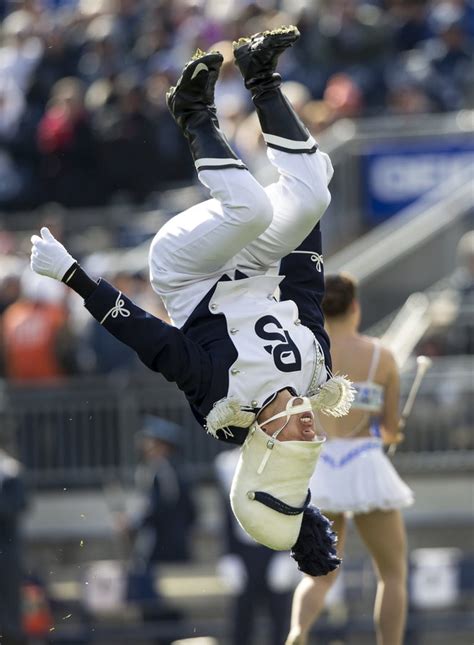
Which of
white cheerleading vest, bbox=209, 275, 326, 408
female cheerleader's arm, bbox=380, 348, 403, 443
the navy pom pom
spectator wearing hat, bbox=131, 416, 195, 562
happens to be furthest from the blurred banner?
the navy pom pom

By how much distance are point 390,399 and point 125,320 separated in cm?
189

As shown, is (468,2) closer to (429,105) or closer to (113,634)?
(429,105)

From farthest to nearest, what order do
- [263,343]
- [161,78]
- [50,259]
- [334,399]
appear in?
[161,78] → [334,399] → [263,343] → [50,259]

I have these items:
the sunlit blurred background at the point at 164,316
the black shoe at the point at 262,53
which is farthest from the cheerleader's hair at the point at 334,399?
the sunlit blurred background at the point at 164,316

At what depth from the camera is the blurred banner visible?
12430 millimetres

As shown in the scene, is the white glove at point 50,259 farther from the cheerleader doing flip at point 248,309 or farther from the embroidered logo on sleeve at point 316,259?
the embroidered logo on sleeve at point 316,259

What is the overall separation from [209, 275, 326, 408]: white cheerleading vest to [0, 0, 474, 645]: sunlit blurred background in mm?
4185

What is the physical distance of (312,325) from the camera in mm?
6230

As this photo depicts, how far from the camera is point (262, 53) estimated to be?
5.97 metres

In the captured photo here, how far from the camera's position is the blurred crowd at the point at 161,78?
1338 centimetres

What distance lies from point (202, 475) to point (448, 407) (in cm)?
190

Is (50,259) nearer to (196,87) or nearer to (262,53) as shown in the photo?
(196,87)

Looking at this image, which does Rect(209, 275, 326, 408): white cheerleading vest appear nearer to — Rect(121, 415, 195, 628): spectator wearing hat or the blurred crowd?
Rect(121, 415, 195, 628): spectator wearing hat

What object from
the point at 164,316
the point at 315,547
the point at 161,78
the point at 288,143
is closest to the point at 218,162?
the point at 288,143
